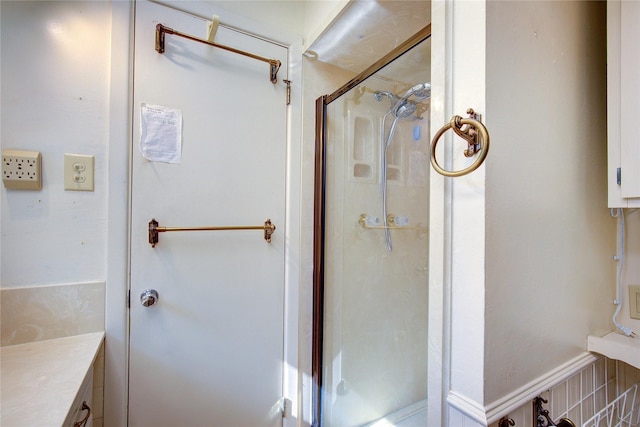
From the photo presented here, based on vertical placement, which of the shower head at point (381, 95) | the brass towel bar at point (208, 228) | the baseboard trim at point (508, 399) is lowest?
A: the baseboard trim at point (508, 399)

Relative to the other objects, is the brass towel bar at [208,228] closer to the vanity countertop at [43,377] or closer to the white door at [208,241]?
the white door at [208,241]

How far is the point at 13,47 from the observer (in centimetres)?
88

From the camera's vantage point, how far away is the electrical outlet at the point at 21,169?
0.86 m

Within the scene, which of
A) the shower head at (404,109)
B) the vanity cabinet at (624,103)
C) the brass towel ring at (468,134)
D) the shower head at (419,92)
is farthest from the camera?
the shower head at (404,109)

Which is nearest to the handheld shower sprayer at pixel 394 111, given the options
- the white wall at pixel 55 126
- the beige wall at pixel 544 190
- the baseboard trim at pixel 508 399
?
the beige wall at pixel 544 190

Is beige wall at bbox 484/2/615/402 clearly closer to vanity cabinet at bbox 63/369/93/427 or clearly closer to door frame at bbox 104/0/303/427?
vanity cabinet at bbox 63/369/93/427

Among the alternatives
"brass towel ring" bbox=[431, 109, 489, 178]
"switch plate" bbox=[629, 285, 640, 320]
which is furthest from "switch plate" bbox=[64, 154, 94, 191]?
"switch plate" bbox=[629, 285, 640, 320]

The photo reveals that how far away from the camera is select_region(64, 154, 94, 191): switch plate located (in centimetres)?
94

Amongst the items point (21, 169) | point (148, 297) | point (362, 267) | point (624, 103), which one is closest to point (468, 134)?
point (624, 103)

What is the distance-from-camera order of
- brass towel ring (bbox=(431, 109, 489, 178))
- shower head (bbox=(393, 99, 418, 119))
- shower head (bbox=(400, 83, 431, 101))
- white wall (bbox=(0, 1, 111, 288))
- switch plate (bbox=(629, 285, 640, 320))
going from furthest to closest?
shower head (bbox=(393, 99, 418, 119)) → shower head (bbox=(400, 83, 431, 101)) → switch plate (bbox=(629, 285, 640, 320)) → white wall (bbox=(0, 1, 111, 288)) → brass towel ring (bbox=(431, 109, 489, 178))

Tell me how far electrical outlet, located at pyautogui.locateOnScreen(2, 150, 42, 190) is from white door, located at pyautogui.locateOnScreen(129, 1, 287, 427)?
0.27 meters

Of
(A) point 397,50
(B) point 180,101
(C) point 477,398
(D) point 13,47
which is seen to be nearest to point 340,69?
(A) point 397,50

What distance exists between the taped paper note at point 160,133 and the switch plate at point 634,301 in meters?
1.86

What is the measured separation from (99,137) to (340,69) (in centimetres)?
118
